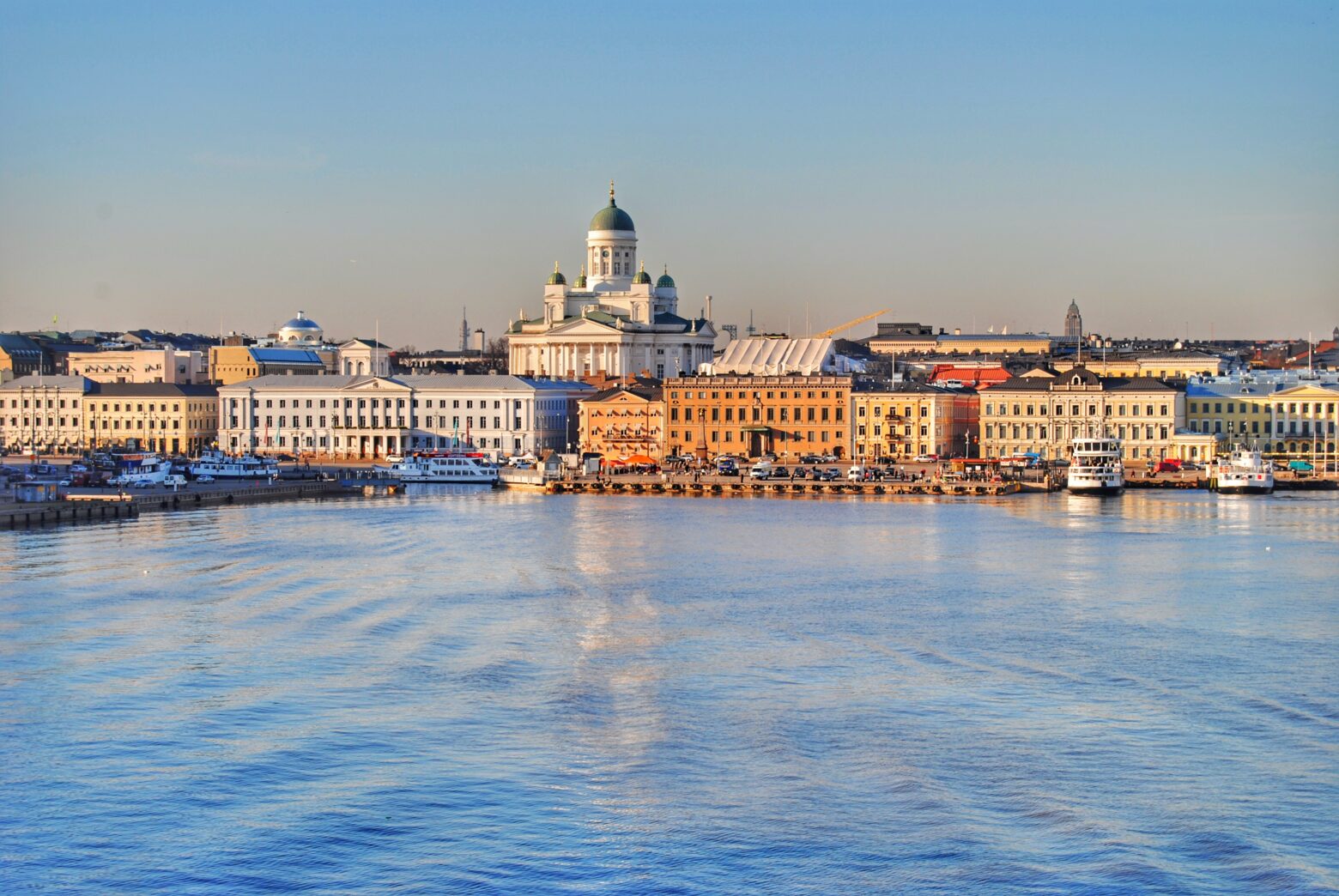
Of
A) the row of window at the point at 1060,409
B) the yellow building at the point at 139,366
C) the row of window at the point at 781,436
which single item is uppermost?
the yellow building at the point at 139,366

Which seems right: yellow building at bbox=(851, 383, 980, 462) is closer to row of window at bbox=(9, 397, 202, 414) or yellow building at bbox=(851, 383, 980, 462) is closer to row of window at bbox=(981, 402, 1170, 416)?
row of window at bbox=(981, 402, 1170, 416)

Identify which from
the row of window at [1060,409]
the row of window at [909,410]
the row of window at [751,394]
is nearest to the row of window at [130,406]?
the row of window at [751,394]

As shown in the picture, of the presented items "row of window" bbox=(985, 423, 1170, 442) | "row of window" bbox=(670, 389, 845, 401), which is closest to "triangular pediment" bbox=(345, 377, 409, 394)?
"row of window" bbox=(670, 389, 845, 401)

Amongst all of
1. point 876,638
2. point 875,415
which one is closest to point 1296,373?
point 875,415

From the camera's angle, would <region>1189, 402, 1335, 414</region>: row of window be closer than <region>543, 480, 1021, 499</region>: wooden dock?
No

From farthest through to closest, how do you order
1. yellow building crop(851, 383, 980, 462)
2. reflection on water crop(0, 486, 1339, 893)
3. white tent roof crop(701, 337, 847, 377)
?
white tent roof crop(701, 337, 847, 377)
yellow building crop(851, 383, 980, 462)
reflection on water crop(0, 486, 1339, 893)

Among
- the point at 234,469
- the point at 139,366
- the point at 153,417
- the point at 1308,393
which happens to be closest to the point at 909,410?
the point at 1308,393

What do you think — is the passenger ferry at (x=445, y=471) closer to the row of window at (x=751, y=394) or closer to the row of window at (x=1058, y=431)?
the row of window at (x=751, y=394)

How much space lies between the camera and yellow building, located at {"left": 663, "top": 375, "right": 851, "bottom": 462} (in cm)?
6450

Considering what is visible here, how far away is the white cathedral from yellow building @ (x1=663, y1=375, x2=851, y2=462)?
14519 millimetres

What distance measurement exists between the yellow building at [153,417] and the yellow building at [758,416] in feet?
64.5

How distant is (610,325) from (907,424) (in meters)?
23.0

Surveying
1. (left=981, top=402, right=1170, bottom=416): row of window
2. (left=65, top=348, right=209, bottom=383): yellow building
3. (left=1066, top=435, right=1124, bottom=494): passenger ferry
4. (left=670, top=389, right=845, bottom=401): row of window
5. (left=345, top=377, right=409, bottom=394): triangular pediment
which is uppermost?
(left=65, top=348, right=209, bottom=383): yellow building

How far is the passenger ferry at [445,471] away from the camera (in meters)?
57.1
